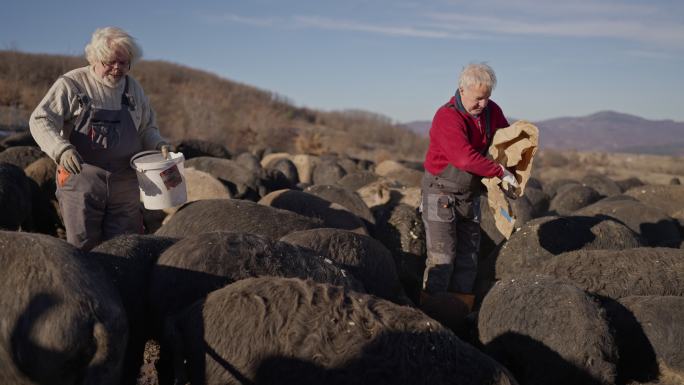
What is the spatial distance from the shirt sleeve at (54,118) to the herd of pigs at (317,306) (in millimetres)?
881

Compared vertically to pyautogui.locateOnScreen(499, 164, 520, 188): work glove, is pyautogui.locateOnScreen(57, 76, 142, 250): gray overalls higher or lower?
lower

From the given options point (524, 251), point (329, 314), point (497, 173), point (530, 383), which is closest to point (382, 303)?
point (329, 314)

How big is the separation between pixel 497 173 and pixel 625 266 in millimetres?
1526

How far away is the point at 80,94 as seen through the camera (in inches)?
208

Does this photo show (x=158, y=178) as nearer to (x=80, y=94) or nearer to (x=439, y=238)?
(x=80, y=94)

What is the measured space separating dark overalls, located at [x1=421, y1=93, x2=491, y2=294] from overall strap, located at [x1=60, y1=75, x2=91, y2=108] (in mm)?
3104

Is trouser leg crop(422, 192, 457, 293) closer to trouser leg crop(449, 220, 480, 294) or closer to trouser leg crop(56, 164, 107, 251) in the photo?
trouser leg crop(449, 220, 480, 294)

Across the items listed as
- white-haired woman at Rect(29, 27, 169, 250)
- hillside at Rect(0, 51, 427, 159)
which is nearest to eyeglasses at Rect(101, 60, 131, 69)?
white-haired woman at Rect(29, 27, 169, 250)

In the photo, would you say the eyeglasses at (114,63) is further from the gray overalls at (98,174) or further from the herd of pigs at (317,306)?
the herd of pigs at (317,306)

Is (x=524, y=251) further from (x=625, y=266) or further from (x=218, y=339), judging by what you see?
(x=218, y=339)

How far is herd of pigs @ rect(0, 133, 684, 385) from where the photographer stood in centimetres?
352

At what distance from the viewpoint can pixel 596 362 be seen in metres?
4.64

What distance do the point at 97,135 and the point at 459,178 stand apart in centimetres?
319

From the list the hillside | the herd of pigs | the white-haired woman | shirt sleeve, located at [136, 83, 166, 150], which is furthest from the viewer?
the hillside
